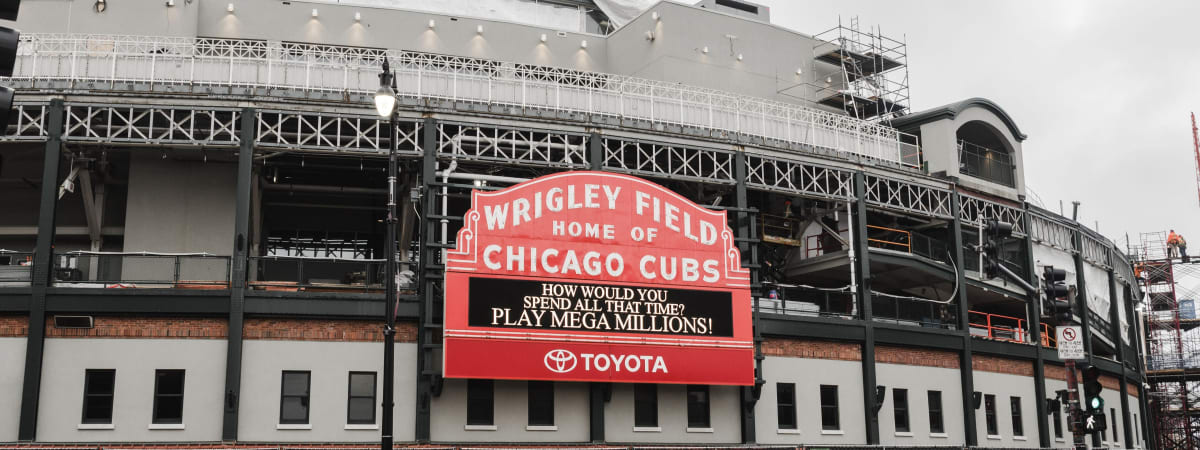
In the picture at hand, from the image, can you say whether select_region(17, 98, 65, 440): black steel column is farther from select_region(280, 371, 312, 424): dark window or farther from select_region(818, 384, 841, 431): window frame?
select_region(818, 384, 841, 431): window frame

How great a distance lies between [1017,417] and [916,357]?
659 cm

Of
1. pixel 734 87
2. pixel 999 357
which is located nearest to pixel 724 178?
pixel 734 87

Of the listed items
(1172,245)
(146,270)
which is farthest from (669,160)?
(1172,245)

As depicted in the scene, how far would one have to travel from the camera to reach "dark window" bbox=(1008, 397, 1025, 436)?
41844mm

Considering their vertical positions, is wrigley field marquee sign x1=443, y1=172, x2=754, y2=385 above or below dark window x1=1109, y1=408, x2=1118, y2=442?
above

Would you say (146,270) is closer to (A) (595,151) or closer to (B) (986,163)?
(A) (595,151)

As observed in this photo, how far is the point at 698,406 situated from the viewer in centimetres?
3397

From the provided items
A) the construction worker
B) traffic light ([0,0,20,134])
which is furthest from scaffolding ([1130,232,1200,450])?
traffic light ([0,0,20,134])

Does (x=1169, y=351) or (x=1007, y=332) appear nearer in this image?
(x=1007, y=332)

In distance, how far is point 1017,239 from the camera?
44906 mm

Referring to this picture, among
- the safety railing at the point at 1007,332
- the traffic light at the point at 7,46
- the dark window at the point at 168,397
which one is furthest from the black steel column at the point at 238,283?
the safety railing at the point at 1007,332

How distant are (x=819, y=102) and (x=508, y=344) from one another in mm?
22828

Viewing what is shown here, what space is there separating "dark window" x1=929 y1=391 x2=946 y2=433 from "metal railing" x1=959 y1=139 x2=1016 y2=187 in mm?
9497

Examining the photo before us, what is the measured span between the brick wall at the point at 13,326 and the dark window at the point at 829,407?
23.1 m
